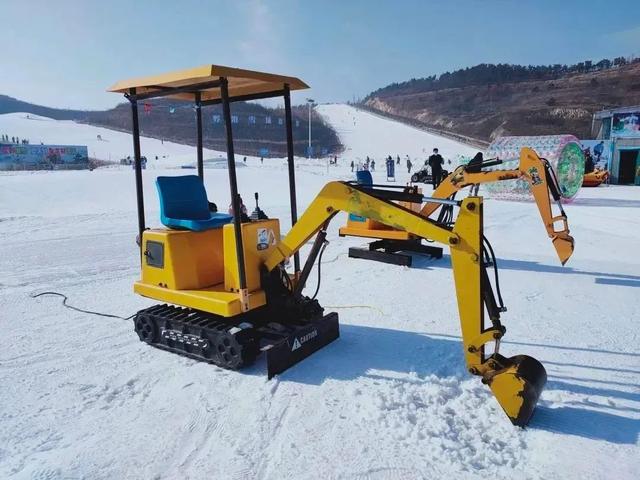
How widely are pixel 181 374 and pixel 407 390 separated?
1986 millimetres

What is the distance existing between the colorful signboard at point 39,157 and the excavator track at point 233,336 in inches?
1445

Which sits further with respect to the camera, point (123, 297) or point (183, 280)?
point (123, 297)

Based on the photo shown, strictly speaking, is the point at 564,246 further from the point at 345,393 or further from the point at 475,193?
the point at 345,393

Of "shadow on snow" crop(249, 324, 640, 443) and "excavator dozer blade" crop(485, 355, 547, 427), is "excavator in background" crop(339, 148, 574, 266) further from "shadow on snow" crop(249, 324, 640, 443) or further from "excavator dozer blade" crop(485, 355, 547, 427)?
"excavator dozer blade" crop(485, 355, 547, 427)

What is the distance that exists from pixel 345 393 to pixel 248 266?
142 cm

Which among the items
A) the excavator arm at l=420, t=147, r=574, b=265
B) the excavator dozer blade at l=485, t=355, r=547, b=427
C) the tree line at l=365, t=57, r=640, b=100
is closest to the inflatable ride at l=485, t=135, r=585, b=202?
the excavator arm at l=420, t=147, r=574, b=265

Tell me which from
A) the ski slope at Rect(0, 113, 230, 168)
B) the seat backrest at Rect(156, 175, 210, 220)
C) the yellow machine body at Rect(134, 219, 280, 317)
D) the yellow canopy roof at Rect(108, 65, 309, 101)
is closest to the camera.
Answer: the yellow canopy roof at Rect(108, 65, 309, 101)

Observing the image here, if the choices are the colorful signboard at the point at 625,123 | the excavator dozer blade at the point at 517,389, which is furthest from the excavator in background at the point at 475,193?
the colorful signboard at the point at 625,123

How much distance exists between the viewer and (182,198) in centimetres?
483

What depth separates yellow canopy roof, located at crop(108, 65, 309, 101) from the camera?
384 centimetres

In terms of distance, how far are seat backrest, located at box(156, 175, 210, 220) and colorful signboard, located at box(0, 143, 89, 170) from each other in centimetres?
3649

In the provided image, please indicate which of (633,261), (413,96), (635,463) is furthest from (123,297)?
(413,96)

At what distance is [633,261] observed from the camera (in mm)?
8547

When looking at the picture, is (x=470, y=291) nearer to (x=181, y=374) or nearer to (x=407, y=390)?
(x=407, y=390)
